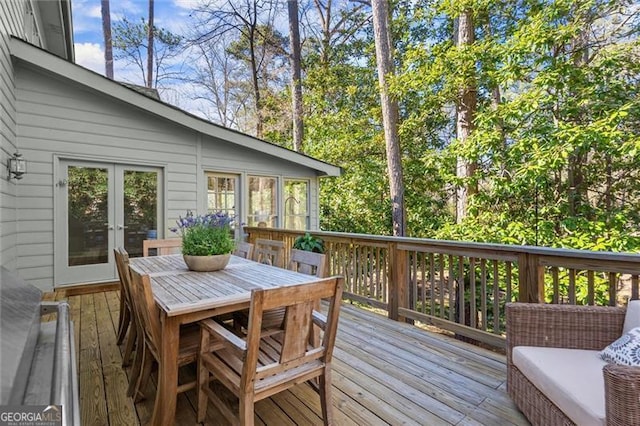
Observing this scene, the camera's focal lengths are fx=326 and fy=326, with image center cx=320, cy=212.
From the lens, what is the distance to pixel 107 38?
11.5 m

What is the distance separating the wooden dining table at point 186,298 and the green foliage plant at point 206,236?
0.60ft

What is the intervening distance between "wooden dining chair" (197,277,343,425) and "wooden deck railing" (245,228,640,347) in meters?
1.71

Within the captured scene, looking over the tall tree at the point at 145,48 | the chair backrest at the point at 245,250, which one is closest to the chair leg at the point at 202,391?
the chair backrest at the point at 245,250

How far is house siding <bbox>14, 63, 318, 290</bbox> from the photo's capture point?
436 cm

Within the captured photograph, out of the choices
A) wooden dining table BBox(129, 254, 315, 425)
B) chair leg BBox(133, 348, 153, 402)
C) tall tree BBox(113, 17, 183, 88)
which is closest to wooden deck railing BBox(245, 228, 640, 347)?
wooden dining table BBox(129, 254, 315, 425)

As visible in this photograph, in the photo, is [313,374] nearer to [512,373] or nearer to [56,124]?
[512,373]

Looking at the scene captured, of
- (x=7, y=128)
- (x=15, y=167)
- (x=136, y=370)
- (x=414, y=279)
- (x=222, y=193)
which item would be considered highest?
(x=7, y=128)

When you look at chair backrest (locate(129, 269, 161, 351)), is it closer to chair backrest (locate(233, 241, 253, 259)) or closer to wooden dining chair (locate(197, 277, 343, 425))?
wooden dining chair (locate(197, 277, 343, 425))

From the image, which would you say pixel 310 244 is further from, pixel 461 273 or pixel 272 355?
pixel 272 355

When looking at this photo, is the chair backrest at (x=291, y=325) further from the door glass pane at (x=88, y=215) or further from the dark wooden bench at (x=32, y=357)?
the door glass pane at (x=88, y=215)

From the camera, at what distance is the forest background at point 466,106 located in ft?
16.8

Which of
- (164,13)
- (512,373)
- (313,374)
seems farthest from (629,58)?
(164,13)

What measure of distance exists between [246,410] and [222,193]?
A: 17.1ft

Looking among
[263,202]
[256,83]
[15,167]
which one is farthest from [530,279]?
[256,83]
